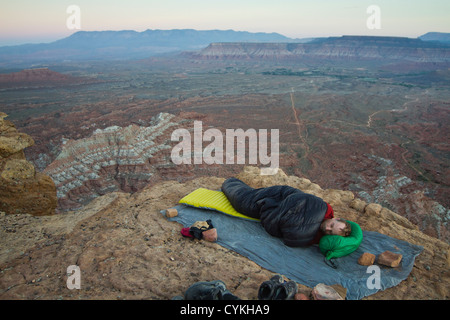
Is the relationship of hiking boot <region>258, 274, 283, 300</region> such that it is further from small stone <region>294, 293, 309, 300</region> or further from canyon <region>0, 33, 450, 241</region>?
canyon <region>0, 33, 450, 241</region>

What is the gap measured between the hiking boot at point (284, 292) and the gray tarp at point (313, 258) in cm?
59

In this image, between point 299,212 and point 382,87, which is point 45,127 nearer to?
point 299,212

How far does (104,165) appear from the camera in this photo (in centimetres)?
1359

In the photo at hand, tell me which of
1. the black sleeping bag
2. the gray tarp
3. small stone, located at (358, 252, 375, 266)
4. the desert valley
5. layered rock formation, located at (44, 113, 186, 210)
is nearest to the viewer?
the gray tarp

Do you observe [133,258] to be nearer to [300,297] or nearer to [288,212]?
[300,297]

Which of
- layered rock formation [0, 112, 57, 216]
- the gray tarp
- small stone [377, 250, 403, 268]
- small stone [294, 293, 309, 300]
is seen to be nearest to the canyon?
layered rock formation [0, 112, 57, 216]

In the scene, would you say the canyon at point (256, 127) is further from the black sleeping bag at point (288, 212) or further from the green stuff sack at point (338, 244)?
the black sleeping bag at point (288, 212)

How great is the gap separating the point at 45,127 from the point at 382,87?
154 feet

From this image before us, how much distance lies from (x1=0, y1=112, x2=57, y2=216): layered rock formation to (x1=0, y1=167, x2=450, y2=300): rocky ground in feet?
2.00

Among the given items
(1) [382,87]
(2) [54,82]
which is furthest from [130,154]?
(2) [54,82]

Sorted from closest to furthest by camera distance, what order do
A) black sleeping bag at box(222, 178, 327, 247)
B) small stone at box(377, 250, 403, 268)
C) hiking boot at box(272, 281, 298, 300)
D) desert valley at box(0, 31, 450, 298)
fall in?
hiking boot at box(272, 281, 298, 300), small stone at box(377, 250, 403, 268), black sleeping bag at box(222, 178, 327, 247), desert valley at box(0, 31, 450, 298)

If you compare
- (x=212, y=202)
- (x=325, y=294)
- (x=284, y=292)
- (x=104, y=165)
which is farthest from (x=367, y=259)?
(x=104, y=165)

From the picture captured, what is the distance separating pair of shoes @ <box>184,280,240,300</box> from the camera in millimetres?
2486

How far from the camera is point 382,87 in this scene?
1641 inches
